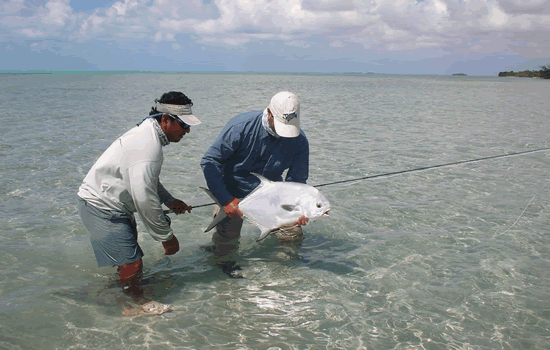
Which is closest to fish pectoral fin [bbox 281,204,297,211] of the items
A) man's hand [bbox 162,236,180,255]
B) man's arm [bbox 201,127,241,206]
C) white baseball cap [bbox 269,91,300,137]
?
man's arm [bbox 201,127,241,206]

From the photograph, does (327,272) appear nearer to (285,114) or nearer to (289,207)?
(289,207)

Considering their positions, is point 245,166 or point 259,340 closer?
point 259,340

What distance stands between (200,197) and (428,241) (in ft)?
13.9

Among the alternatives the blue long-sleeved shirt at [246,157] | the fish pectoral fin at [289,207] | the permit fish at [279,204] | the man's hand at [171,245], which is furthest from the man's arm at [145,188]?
the fish pectoral fin at [289,207]

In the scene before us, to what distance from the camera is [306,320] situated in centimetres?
411

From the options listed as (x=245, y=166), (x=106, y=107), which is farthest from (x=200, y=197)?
(x=106, y=107)

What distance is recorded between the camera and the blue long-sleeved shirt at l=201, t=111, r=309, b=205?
14.7ft

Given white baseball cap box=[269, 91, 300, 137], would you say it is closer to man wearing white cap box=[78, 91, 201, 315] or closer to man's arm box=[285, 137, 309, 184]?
man's arm box=[285, 137, 309, 184]

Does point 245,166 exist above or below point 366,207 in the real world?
above

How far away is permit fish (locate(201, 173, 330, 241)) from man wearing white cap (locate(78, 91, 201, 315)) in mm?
816

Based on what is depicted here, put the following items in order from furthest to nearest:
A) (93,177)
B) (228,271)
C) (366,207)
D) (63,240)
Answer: (366,207) < (63,240) < (228,271) < (93,177)

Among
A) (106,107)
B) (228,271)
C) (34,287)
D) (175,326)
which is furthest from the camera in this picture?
(106,107)

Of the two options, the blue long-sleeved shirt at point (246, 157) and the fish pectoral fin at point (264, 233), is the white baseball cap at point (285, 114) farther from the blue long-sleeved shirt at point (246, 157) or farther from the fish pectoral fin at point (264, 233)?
the fish pectoral fin at point (264, 233)

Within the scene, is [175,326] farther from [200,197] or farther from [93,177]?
[200,197]
